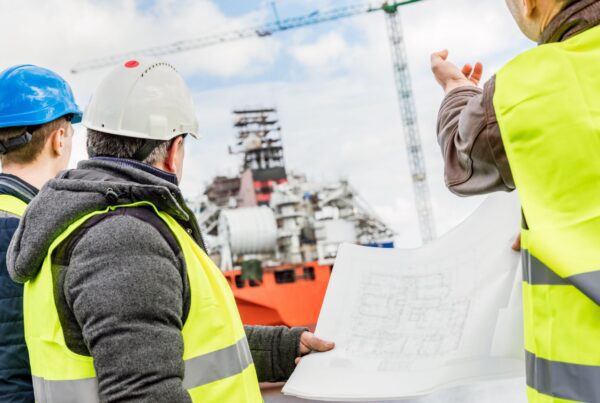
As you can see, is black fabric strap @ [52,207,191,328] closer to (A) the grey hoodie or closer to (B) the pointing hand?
(A) the grey hoodie

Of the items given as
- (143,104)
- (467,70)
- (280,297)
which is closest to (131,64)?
(143,104)

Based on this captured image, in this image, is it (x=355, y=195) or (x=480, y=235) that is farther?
(x=355, y=195)

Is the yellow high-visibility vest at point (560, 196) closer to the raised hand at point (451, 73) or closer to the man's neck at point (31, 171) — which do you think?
the raised hand at point (451, 73)

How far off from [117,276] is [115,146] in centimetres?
45

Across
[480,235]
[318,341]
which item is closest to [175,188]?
[318,341]

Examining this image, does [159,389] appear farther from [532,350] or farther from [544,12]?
[544,12]

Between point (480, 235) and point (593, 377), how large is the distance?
768 mm

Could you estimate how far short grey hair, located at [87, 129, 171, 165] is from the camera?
5.38 feet

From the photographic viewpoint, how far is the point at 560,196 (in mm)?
1107

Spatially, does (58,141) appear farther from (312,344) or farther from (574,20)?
(574,20)

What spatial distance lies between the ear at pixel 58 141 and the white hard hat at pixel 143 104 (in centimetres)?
64

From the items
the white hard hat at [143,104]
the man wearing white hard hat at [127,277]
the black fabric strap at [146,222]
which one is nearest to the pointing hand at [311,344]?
the man wearing white hard hat at [127,277]

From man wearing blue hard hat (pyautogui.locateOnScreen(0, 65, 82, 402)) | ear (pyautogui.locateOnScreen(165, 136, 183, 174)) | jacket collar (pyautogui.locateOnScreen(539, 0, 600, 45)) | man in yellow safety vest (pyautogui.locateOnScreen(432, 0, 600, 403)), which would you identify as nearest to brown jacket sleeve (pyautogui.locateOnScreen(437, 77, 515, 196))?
man in yellow safety vest (pyautogui.locateOnScreen(432, 0, 600, 403))

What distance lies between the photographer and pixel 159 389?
1.30 m
